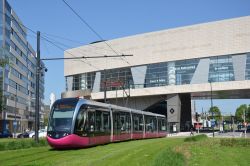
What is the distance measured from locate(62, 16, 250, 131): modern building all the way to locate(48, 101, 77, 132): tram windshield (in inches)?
1722

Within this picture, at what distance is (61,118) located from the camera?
2302cm

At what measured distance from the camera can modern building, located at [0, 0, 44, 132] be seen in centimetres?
8825

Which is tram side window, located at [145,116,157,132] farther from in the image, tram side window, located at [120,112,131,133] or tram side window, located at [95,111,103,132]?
tram side window, located at [95,111,103,132]

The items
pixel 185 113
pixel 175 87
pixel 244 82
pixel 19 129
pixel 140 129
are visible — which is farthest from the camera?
pixel 19 129

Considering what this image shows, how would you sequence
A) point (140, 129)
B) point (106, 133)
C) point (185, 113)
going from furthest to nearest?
point (185, 113)
point (140, 129)
point (106, 133)

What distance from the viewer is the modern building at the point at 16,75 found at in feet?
290

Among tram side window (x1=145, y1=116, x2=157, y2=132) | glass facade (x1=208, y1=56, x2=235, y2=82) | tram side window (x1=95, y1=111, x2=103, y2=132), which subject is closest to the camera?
tram side window (x1=95, y1=111, x2=103, y2=132)

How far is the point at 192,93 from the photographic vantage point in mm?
A: 82125

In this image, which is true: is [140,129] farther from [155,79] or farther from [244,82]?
[155,79]

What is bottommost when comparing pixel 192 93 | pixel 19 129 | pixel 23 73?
pixel 19 129

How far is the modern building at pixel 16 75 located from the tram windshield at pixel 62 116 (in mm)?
53465

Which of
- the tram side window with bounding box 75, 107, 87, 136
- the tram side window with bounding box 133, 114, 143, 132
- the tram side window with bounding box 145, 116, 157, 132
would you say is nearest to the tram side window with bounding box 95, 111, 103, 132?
the tram side window with bounding box 75, 107, 87, 136

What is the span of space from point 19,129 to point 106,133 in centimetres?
8617

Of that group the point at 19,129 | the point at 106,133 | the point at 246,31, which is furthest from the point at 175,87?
the point at 106,133
